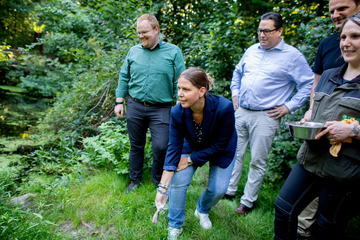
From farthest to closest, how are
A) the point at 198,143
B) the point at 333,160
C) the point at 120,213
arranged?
1. the point at 120,213
2. the point at 198,143
3. the point at 333,160

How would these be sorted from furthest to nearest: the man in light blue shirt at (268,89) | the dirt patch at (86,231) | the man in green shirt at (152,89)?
1. the man in green shirt at (152,89)
2. the man in light blue shirt at (268,89)
3. the dirt patch at (86,231)

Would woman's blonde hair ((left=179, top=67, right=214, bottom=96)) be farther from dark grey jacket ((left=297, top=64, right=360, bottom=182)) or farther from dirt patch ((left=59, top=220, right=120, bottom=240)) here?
dirt patch ((left=59, top=220, right=120, bottom=240))

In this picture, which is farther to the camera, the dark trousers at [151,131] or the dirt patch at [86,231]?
the dark trousers at [151,131]

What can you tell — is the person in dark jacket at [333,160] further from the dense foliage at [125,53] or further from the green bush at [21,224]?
the green bush at [21,224]

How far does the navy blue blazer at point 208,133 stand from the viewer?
203 cm

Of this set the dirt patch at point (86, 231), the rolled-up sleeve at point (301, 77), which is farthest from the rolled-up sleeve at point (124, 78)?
the rolled-up sleeve at point (301, 77)

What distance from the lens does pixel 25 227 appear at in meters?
2.04

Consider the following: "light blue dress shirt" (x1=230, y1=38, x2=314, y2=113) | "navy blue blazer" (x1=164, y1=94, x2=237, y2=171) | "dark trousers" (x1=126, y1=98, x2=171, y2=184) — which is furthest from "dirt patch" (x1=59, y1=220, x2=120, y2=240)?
"light blue dress shirt" (x1=230, y1=38, x2=314, y2=113)

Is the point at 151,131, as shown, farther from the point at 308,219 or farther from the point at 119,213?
the point at 308,219

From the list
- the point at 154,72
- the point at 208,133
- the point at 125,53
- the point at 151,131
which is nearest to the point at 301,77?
the point at 208,133

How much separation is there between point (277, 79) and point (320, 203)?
4.74 ft

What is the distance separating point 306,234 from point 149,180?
195 cm

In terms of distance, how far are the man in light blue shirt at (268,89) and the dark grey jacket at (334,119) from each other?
867mm

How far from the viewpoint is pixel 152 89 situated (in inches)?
109
